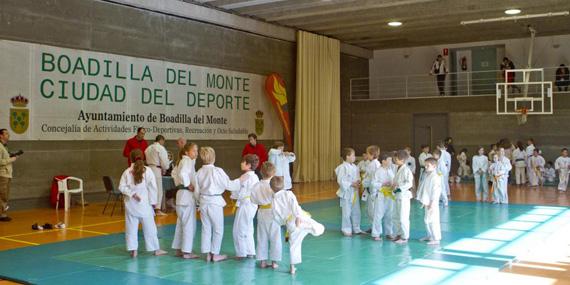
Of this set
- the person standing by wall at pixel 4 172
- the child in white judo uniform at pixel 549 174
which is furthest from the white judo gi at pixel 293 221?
the child in white judo uniform at pixel 549 174

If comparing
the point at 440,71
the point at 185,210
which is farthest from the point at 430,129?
the point at 185,210

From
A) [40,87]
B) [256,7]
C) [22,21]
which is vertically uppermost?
[256,7]

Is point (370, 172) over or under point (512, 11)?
under

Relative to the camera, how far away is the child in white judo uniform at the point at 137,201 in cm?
778

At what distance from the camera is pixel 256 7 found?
57.4 feet

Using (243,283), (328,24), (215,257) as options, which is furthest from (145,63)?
(243,283)

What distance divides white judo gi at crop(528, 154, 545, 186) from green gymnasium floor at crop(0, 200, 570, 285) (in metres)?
→ 9.02

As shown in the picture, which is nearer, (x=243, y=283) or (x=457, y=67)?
(x=243, y=283)

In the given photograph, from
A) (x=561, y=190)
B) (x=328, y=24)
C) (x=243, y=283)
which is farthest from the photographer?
(x=328, y=24)

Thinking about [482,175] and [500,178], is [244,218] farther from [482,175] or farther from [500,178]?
[482,175]

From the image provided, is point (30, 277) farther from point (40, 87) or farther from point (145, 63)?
point (145, 63)

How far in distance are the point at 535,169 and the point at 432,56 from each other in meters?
8.43

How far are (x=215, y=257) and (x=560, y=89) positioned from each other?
1877 centimetres

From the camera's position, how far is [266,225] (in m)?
7.04
